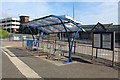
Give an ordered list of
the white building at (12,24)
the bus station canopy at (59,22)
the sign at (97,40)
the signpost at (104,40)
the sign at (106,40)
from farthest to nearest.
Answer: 1. the white building at (12,24)
2. the bus station canopy at (59,22)
3. the sign at (97,40)
4. the sign at (106,40)
5. the signpost at (104,40)

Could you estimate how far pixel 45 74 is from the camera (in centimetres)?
504

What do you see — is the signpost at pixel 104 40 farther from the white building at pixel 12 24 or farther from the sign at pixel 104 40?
the white building at pixel 12 24

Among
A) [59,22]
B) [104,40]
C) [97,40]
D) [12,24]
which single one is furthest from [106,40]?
[12,24]

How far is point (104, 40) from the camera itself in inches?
260

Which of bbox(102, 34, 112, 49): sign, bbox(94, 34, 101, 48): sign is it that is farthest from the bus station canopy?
bbox(102, 34, 112, 49): sign

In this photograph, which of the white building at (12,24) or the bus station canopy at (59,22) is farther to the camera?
the white building at (12,24)

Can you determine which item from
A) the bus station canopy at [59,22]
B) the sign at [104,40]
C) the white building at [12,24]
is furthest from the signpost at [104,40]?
the white building at [12,24]

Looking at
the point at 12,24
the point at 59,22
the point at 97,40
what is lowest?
the point at 97,40

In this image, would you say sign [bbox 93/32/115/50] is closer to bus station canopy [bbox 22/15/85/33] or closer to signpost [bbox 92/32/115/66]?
signpost [bbox 92/32/115/66]

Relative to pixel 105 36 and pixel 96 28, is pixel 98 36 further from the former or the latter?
pixel 96 28

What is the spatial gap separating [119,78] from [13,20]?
77.8m

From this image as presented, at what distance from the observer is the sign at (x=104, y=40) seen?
20.2ft

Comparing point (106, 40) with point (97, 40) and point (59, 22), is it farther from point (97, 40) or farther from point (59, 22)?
point (59, 22)

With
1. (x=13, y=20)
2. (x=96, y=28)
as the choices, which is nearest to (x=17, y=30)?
(x=13, y=20)
